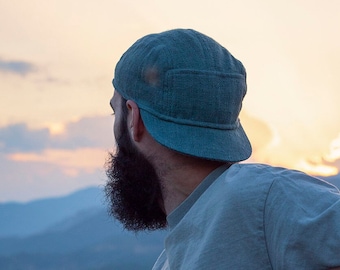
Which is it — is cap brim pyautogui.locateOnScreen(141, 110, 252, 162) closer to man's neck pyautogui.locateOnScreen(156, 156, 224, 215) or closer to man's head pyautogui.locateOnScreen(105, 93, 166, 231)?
man's neck pyautogui.locateOnScreen(156, 156, 224, 215)

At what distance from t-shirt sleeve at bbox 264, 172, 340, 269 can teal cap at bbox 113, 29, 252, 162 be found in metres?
0.42

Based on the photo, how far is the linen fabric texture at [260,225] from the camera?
2.32 m

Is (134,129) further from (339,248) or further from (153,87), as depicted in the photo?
(339,248)

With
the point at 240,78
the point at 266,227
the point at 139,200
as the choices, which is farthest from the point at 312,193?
the point at 139,200

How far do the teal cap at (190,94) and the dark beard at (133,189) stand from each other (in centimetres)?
18

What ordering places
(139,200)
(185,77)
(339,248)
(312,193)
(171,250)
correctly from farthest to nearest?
(139,200) < (185,77) < (171,250) < (312,193) < (339,248)

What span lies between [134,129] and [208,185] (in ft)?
1.38

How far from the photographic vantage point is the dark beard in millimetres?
2979

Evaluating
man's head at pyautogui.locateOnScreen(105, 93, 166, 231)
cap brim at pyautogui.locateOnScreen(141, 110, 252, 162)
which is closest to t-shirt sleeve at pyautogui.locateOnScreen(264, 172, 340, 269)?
cap brim at pyautogui.locateOnScreen(141, 110, 252, 162)

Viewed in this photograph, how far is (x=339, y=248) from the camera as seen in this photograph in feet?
7.52

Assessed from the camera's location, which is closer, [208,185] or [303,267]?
[303,267]

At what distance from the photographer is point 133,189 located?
10.2ft

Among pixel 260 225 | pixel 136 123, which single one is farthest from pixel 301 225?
pixel 136 123

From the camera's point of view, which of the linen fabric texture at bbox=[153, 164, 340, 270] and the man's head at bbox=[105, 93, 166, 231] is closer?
the linen fabric texture at bbox=[153, 164, 340, 270]
